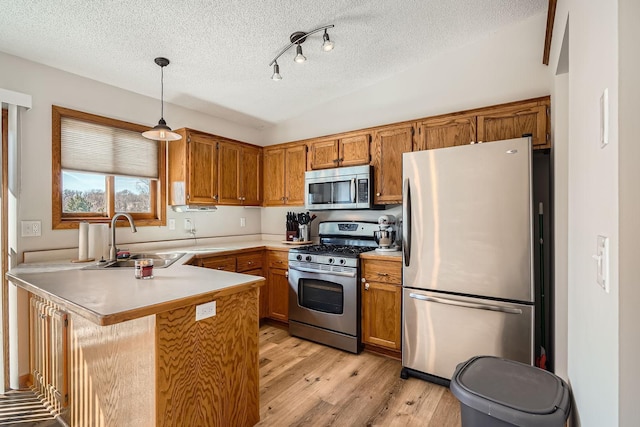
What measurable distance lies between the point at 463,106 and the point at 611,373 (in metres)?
2.81

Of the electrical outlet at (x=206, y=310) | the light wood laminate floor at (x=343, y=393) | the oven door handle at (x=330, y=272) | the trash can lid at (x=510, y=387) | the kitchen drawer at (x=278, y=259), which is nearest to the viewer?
the trash can lid at (x=510, y=387)

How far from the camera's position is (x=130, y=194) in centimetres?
314

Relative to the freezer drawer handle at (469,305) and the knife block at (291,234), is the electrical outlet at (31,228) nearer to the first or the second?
the knife block at (291,234)

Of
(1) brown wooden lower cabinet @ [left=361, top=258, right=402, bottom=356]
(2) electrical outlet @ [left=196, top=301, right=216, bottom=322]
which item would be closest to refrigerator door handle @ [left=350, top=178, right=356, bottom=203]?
(1) brown wooden lower cabinet @ [left=361, top=258, right=402, bottom=356]

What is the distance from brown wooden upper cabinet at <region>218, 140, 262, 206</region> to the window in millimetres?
619

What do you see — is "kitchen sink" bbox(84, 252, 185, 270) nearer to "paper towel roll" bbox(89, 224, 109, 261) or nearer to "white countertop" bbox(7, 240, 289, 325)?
"white countertop" bbox(7, 240, 289, 325)

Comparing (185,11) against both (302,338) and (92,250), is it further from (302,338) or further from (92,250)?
(302,338)

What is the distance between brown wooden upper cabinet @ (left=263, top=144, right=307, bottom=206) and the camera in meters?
3.71

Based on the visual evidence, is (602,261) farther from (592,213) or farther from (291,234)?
(291,234)

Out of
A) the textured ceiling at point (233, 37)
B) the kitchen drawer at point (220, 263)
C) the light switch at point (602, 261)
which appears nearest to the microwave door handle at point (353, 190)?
the textured ceiling at point (233, 37)

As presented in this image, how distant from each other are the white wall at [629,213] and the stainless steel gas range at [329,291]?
2.26 meters

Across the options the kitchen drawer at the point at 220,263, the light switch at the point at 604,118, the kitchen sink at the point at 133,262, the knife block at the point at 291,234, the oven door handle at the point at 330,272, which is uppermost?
the light switch at the point at 604,118

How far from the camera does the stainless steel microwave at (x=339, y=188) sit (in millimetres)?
3131

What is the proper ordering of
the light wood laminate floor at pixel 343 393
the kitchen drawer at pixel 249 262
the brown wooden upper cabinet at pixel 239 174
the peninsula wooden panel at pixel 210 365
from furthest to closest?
the brown wooden upper cabinet at pixel 239 174 < the kitchen drawer at pixel 249 262 < the light wood laminate floor at pixel 343 393 < the peninsula wooden panel at pixel 210 365
